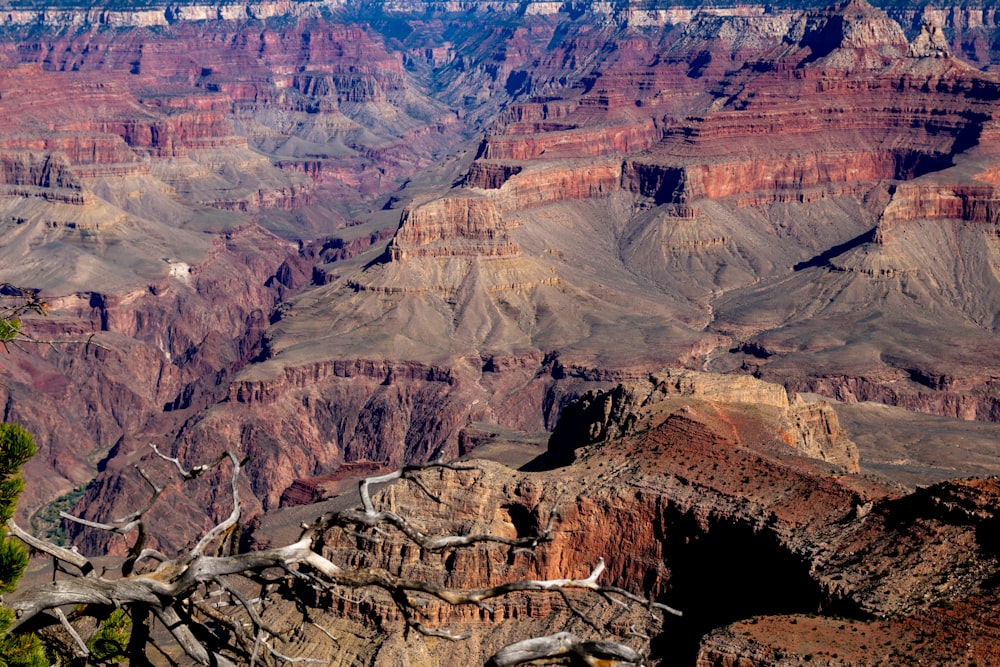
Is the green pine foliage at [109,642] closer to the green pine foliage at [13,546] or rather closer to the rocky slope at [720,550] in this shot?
the green pine foliage at [13,546]

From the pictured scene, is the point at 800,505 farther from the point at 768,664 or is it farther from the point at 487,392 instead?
the point at 487,392

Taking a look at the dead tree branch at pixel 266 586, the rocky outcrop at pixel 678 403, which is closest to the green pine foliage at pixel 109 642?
the dead tree branch at pixel 266 586

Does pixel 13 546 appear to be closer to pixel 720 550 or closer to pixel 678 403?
A: pixel 720 550

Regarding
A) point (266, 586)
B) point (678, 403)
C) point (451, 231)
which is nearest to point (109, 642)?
point (266, 586)

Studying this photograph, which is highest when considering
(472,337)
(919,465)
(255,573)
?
(255,573)

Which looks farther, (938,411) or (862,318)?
(862,318)

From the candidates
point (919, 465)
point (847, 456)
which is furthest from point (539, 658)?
A: point (919, 465)

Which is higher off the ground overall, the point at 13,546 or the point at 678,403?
the point at 13,546

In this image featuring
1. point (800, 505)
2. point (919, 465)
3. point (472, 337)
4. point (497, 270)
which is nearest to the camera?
point (800, 505)
